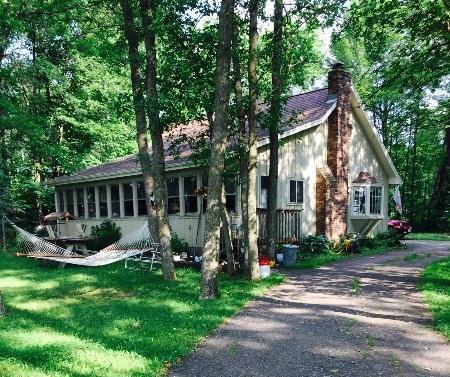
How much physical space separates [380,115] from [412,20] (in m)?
27.6

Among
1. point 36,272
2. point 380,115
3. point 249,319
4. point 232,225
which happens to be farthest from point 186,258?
point 380,115

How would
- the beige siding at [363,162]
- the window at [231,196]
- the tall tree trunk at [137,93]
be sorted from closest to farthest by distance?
the tall tree trunk at [137,93], the window at [231,196], the beige siding at [363,162]

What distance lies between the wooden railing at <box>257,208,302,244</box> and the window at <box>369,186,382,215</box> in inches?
189

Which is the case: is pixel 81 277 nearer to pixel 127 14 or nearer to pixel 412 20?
pixel 127 14

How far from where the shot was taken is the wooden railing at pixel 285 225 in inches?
509

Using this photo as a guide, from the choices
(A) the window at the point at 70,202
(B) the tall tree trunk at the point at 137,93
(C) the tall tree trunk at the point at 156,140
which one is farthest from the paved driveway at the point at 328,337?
(A) the window at the point at 70,202

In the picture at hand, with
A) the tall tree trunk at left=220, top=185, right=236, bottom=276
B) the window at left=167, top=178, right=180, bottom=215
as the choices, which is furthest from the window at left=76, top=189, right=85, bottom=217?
the tall tree trunk at left=220, top=185, right=236, bottom=276

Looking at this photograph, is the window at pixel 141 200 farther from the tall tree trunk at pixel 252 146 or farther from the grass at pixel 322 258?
the tall tree trunk at pixel 252 146

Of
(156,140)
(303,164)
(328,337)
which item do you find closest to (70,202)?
(303,164)

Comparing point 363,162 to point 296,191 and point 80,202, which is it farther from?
point 80,202

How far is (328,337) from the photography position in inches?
229

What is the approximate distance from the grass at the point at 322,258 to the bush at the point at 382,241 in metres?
0.67

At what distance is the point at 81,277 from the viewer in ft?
36.7

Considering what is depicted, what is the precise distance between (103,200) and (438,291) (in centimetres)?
1427
